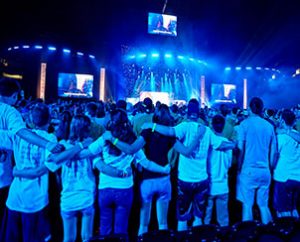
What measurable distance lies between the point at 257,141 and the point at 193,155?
2.87 ft

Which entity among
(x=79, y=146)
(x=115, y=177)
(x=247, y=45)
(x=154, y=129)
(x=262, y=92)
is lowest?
(x=115, y=177)

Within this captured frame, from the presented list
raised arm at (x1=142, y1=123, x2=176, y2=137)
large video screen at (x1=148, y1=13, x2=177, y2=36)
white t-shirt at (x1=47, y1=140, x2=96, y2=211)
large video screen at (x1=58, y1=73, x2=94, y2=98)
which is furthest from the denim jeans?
large video screen at (x1=148, y1=13, x2=177, y2=36)

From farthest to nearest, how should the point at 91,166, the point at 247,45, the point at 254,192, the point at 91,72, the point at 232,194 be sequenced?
the point at 247,45 → the point at 91,72 → the point at 232,194 → the point at 254,192 → the point at 91,166

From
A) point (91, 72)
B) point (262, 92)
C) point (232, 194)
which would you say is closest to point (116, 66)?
point (91, 72)

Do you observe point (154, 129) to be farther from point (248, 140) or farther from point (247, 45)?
point (247, 45)

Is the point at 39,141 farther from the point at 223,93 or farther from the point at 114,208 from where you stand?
the point at 223,93

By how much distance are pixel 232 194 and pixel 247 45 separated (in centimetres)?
1878

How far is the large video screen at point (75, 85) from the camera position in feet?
55.1

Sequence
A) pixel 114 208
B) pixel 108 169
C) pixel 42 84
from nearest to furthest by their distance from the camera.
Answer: pixel 108 169 → pixel 114 208 → pixel 42 84

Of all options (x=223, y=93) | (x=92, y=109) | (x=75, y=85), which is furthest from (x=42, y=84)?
(x=223, y=93)

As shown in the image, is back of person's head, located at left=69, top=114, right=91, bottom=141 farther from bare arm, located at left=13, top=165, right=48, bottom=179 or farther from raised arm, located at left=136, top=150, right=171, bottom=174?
raised arm, located at left=136, top=150, right=171, bottom=174

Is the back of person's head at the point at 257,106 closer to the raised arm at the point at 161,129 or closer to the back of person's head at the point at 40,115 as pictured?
the raised arm at the point at 161,129

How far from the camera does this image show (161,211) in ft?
9.13

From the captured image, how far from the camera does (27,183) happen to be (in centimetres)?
203
